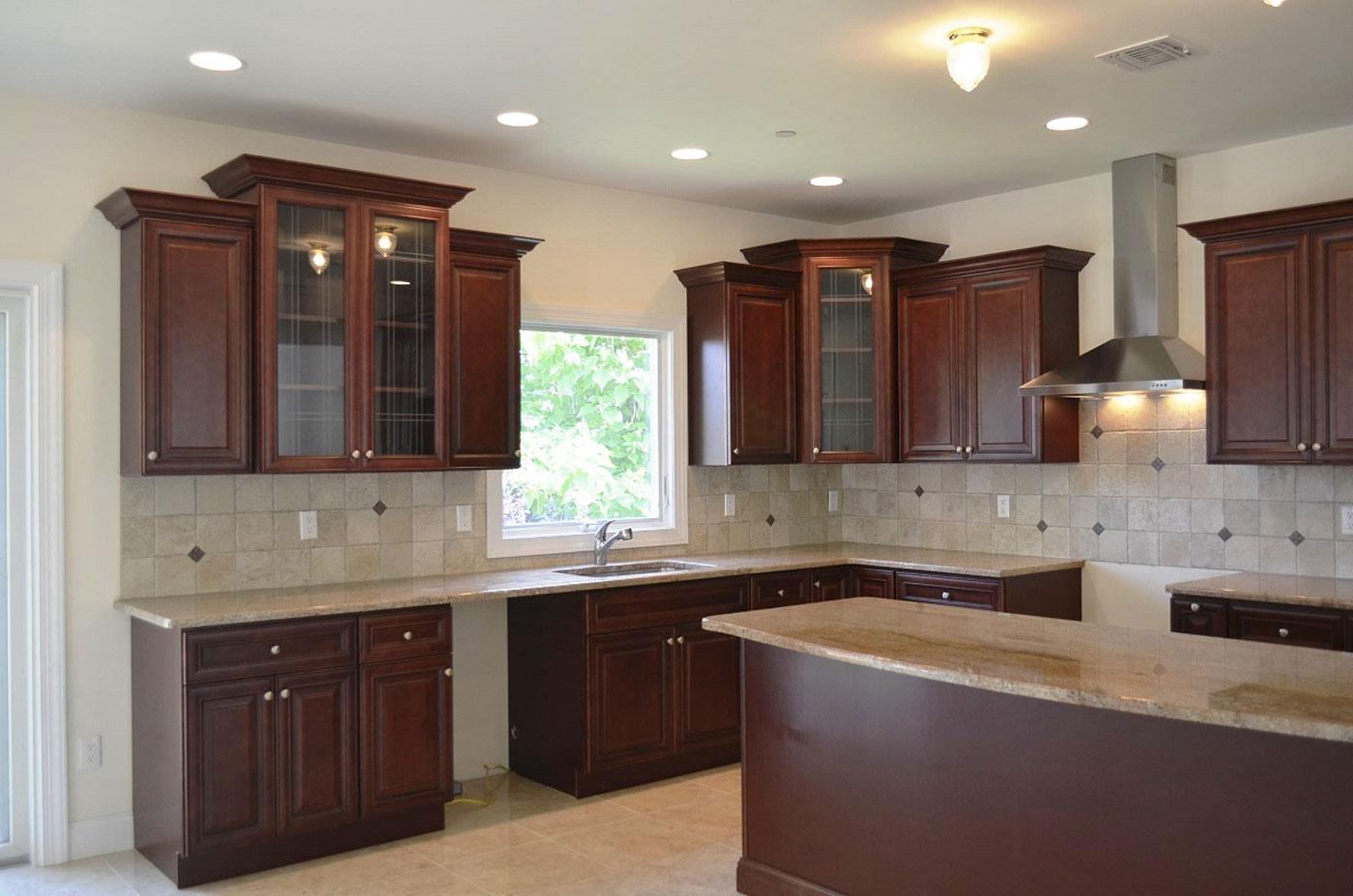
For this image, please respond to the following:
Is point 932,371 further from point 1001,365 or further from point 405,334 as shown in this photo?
point 405,334

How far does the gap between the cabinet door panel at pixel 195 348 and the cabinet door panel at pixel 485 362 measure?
874 mm

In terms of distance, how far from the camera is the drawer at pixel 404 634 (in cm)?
412

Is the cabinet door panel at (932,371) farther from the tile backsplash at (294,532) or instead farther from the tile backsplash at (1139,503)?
the tile backsplash at (294,532)

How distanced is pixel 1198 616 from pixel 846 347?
2203 mm

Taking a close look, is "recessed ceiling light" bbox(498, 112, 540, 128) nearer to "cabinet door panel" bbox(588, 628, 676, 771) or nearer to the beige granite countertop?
the beige granite countertop

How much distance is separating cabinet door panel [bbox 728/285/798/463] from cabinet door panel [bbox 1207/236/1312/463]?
2010mm

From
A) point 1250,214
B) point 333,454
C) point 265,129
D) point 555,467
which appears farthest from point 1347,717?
point 265,129

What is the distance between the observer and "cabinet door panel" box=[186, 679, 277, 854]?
3.75m

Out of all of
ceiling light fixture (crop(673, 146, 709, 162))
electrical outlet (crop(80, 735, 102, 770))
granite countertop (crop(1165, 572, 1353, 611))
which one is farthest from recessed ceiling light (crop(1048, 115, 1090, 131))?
electrical outlet (crop(80, 735, 102, 770))

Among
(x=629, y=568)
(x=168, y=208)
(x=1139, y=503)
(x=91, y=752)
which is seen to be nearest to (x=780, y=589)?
(x=629, y=568)

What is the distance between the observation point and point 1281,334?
439 centimetres

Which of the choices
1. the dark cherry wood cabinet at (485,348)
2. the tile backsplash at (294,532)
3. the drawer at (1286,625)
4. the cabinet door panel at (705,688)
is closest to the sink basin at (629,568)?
the tile backsplash at (294,532)

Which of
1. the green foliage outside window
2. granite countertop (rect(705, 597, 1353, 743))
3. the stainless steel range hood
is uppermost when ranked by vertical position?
Result: the stainless steel range hood

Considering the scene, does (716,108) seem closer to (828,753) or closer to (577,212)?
(577,212)
